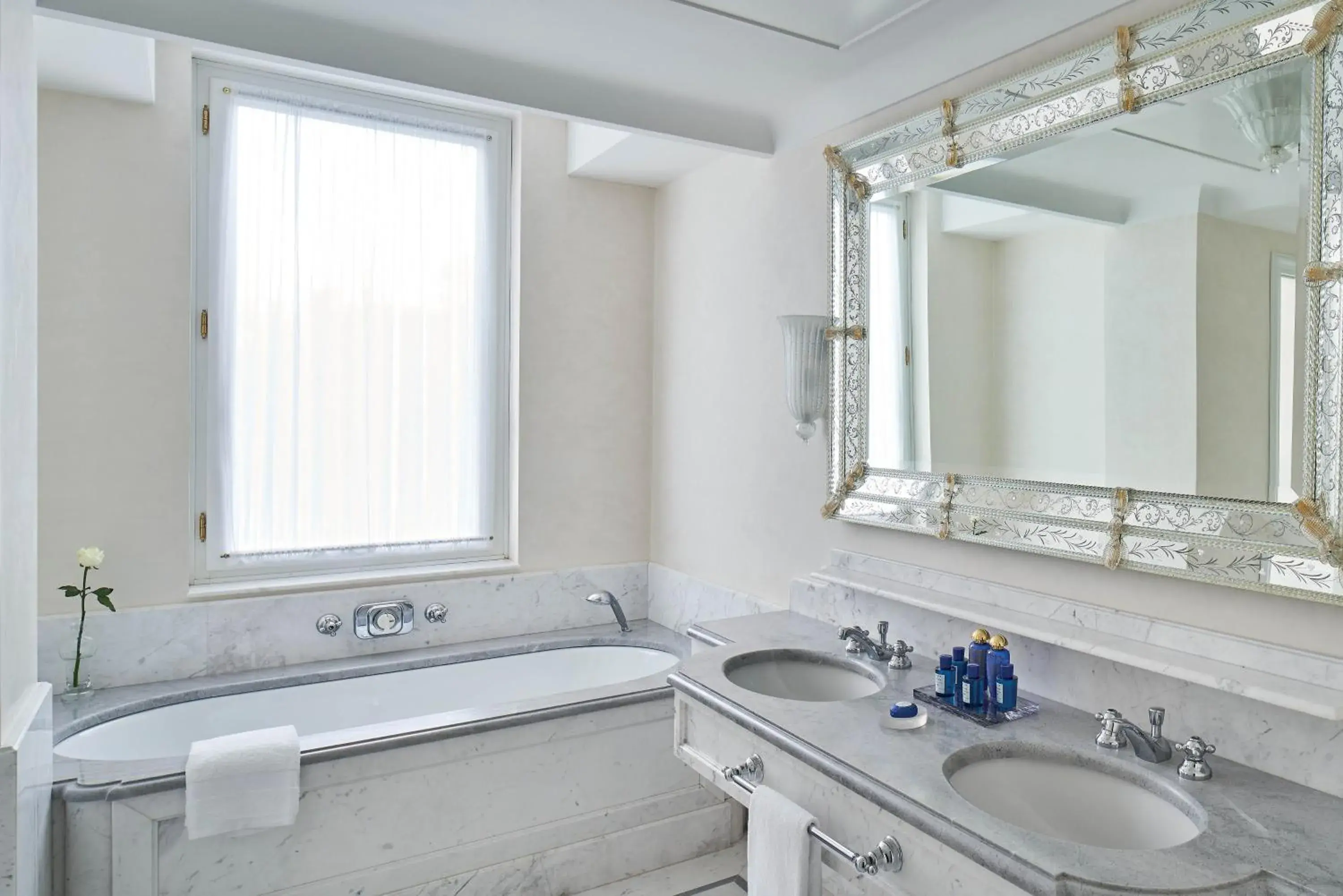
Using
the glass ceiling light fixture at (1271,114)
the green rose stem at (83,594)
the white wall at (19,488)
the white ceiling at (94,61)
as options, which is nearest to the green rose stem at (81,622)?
the green rose stem at (83,594)

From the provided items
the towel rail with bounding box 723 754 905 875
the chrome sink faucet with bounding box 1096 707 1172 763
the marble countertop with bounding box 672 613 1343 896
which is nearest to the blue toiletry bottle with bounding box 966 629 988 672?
the marble countertop with bounding box 672 613 1343 896

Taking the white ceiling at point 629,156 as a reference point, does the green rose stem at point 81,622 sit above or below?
below

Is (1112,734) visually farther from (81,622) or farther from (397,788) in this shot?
(81,622)

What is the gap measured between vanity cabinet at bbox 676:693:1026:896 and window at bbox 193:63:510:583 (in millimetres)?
1585

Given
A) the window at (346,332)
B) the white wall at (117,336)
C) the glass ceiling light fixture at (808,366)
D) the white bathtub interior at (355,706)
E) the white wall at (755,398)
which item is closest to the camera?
the white wall at (755,398)

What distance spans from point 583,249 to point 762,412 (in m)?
1.12

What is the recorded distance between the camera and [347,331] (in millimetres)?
3055

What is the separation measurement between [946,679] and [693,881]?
1304 millimetres

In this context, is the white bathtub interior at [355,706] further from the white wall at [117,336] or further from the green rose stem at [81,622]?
the white wall at [117,336]

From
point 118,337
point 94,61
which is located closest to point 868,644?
point 118,337

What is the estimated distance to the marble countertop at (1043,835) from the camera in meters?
1.14

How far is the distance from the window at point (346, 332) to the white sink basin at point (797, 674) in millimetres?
1550

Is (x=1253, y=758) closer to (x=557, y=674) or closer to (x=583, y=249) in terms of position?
(x=557, y=674)

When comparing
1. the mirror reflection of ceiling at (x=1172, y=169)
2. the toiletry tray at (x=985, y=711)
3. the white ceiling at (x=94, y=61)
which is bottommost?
the toiletry tray at (x=985, y=711)
